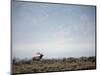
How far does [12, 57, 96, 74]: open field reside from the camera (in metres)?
1.96

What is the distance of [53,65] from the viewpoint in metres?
2.08

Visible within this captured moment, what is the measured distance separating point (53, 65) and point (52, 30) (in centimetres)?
41

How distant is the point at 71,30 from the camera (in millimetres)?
2152

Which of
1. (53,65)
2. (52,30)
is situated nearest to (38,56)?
(53,65)

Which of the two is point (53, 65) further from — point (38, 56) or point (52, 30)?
point (52, 30)

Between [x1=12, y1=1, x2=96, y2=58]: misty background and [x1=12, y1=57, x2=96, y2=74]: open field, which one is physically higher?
[x1=12, y1=1, x2=96, y2=58]: misty background

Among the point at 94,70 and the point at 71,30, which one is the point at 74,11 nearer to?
the point at 71,30

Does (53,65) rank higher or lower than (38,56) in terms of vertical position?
lower

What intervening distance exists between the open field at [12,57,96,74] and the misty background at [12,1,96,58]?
0.06 m

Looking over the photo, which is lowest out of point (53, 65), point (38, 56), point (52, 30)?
point (53, 65)

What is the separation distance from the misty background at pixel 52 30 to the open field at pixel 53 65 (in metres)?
0.06

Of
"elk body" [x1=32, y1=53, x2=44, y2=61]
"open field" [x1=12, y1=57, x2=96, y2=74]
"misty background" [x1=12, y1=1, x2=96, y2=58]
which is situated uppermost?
"misty background" [x1=12, y1=1, x2=96, y2=58]

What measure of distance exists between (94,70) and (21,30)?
104cm

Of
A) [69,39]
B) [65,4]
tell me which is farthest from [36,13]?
[69,39]
